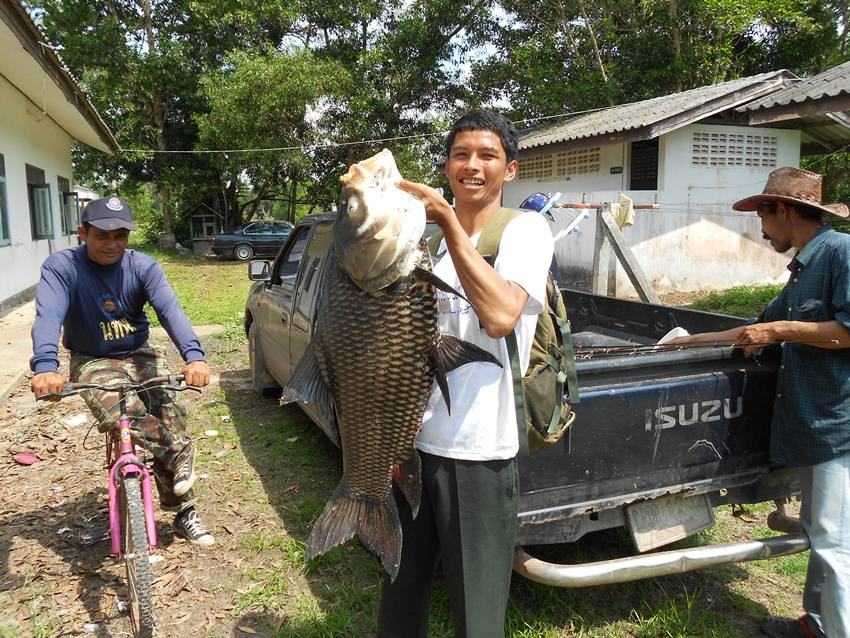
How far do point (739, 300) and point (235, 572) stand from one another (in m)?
9.86

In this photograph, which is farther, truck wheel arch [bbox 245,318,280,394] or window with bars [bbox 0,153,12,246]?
window with bars [bbox 0,153,12,246]

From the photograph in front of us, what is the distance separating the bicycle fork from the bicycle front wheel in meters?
0.06

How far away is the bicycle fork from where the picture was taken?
2941mm

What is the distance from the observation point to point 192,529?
3715mm

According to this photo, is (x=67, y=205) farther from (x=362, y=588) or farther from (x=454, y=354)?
(x=454, y=354)

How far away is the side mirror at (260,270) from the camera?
218 inches

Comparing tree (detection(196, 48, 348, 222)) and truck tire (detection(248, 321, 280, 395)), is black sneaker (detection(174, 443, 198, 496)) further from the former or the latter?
tree (detection(196, 48, 348, 222))

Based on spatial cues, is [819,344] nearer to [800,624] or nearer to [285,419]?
[800,624]

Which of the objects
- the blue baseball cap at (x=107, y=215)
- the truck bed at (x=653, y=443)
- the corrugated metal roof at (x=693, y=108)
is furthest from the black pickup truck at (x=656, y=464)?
the corrugated metal roof at (x=693, y=108)

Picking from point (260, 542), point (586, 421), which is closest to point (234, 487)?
point (260, 542)

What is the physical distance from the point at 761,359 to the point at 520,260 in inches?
68.3

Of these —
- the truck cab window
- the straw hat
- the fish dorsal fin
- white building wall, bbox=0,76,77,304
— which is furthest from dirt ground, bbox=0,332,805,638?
white building wall, bbox=0,76,77,304

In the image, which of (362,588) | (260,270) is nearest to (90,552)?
(362,588)

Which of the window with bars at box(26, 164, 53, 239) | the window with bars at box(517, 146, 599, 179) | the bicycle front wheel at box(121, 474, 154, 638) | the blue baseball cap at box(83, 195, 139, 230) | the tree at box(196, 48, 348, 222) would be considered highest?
the tree at box(196, 48, 348, 222)
